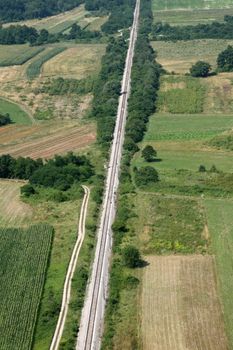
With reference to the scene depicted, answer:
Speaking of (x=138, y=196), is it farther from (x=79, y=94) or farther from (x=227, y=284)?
(x=79, y=94)

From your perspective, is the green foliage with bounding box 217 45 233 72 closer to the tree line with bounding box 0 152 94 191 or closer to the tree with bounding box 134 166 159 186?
the tree line with bounding box 0 152 94 191

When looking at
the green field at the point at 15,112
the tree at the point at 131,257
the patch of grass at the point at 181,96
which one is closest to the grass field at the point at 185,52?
the patch of grass at the point at 181,96

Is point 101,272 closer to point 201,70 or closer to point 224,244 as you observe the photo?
point 224,244

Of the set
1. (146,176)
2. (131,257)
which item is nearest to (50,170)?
(146,176)

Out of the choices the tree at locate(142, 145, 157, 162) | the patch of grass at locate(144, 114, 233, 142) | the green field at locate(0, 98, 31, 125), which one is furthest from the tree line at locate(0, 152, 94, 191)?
the green field at locate(0, 98, 31, 125)

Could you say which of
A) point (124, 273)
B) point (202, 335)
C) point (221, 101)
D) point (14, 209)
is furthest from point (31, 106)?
point (202, 335)
